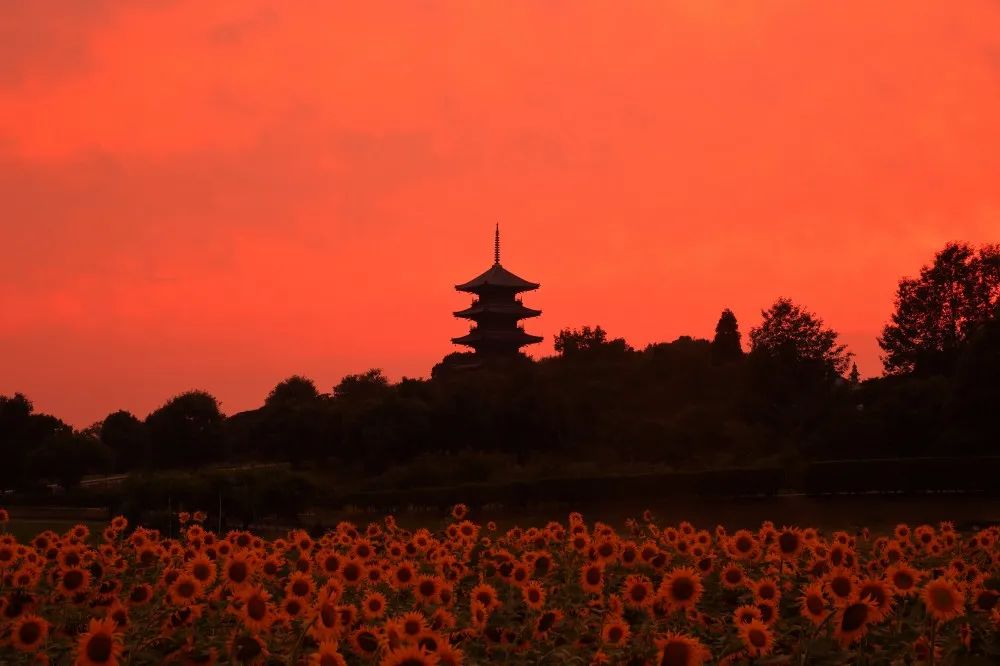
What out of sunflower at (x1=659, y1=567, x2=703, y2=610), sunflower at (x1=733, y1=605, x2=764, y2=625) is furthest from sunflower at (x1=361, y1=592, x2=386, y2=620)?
sunflower at (x1=733, y1=605, x2=764, y2=625)

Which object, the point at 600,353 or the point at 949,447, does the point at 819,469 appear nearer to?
the point at 949,447

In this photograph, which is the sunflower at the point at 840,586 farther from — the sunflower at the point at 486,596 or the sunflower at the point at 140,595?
the sunflower at the point at 140,595

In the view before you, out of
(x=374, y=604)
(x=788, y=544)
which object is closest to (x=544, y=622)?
(x=374, y=604)

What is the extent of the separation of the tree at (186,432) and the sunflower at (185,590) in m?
65.5

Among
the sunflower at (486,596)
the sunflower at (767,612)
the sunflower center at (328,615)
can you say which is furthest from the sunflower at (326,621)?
the sunflower at (767,612)

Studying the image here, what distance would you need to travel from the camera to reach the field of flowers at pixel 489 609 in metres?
6.12

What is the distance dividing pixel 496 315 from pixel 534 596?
259 feet

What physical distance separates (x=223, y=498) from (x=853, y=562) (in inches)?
1108

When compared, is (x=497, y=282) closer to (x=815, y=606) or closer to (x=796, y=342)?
(x=796, y=342)

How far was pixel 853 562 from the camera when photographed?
28.5ft

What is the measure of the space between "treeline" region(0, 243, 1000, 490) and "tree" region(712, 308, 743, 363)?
0.38 feet

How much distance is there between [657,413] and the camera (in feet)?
209

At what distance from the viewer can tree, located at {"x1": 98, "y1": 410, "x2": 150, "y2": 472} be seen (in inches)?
3155

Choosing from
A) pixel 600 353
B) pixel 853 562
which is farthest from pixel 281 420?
pixel 853 562
